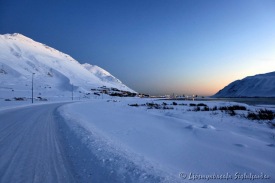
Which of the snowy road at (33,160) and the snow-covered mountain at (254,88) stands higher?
the snow-covered mountain at (254,88)

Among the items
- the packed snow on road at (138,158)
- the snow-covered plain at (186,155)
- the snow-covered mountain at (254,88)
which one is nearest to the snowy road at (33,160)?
the packed snow on road at (138,158)

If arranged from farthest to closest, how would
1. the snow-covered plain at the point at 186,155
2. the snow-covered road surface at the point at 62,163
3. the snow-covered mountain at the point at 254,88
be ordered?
the snow-covered mountain at the point at 254,88 < the snow-covered plain at the point at 186,155 < the snow-covered road surface at the point at 62,163

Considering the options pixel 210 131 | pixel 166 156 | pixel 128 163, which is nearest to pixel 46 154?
pixel 128 163

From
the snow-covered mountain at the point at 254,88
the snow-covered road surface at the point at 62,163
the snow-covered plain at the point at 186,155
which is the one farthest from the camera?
the snow-covered mountain at the point at 254,88

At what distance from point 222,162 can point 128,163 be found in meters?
2.32

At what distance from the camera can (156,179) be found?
4.76m

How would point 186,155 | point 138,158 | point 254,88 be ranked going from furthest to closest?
point 254,88 < point 186,155 < point 138,158

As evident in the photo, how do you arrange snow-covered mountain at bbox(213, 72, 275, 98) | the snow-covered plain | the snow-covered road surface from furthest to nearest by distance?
1. snow-covered mountain at bbox(213, 72, 275, 98)
2. the snow-covered plain
3. the snow-covered road surface

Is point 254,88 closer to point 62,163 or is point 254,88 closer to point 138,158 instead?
point 138,158

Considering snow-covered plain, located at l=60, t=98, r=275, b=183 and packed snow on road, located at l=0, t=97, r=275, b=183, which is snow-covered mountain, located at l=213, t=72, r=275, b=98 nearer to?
snow-covered plain, located at l=60, t=98, r=275, b=183

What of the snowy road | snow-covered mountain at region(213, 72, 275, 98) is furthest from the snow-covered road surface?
snow-covered mountain at region(213, 72, 275, 98)

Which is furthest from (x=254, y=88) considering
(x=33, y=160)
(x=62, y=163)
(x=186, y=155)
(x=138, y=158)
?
(x=33, y=160)

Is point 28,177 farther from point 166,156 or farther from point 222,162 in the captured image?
point 222,162

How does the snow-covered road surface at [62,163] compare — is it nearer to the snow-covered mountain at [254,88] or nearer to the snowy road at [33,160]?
the snowy road at [33,160]
